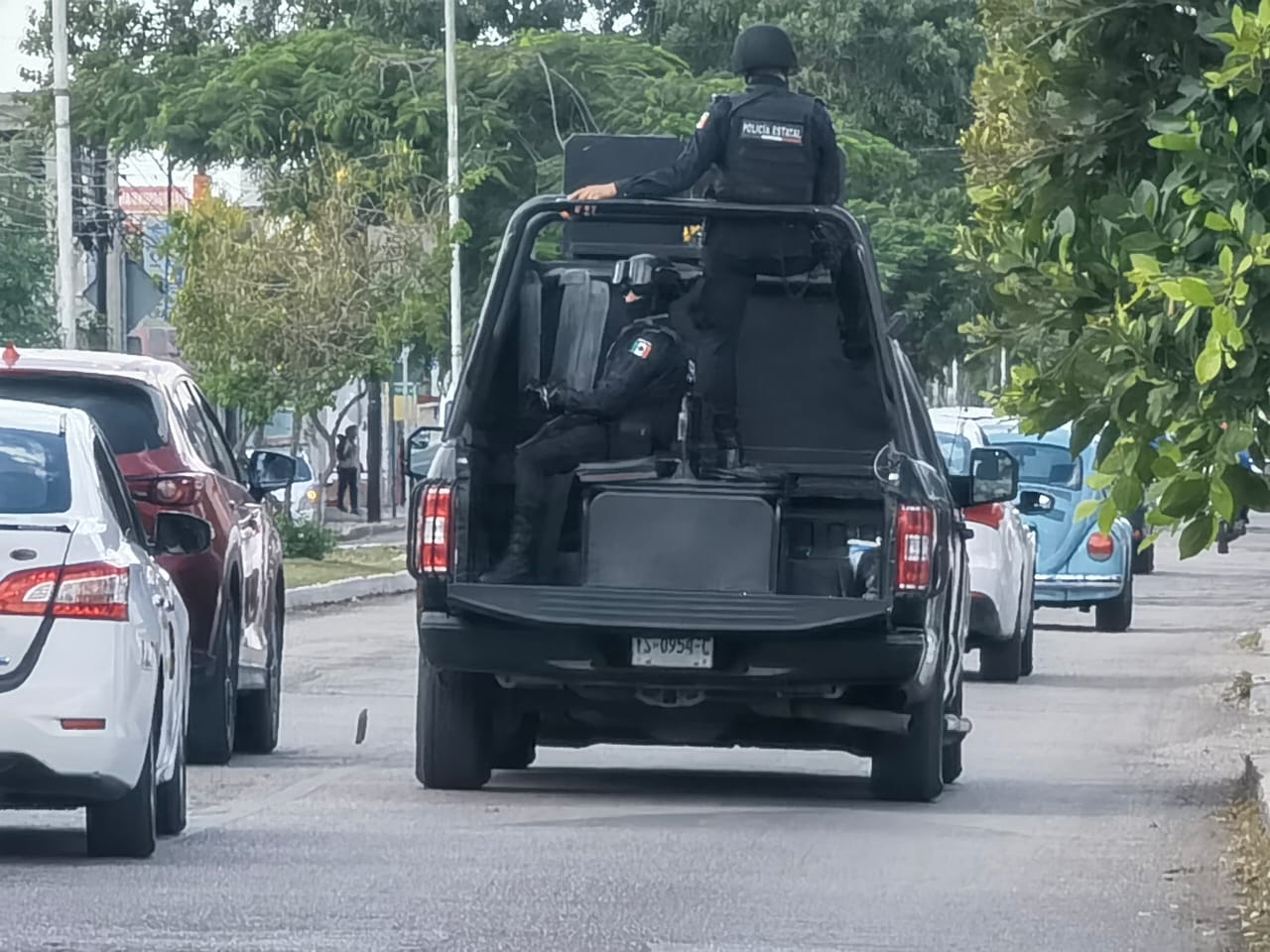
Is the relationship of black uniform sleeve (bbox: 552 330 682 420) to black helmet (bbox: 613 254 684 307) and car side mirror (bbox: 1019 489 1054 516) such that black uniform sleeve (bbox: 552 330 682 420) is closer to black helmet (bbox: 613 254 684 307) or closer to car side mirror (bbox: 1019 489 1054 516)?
black helmet (bbox: 613 254 684 307)

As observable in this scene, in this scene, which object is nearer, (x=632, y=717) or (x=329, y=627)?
(x=632, y=717)

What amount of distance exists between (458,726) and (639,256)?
203 cm

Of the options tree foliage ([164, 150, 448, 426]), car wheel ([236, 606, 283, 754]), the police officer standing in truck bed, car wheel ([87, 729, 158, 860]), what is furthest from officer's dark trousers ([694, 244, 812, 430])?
tree foliage ([164, 150, 448, 426])

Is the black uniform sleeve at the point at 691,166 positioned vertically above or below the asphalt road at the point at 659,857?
above

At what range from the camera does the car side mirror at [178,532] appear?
11562mm

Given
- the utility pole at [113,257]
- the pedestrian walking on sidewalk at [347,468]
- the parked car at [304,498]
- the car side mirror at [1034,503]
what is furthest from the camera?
the pedestrian walking on sidewalk at [347,468]

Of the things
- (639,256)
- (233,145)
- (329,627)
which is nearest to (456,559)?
(639,256)

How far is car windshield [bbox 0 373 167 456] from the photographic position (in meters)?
13.6

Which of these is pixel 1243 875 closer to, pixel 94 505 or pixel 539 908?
pixel 539 908

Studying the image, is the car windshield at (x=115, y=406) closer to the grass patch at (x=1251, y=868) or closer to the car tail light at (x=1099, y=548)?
the grass patch at (x=1251, y=868)

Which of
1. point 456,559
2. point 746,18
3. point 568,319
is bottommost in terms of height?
point 456,559

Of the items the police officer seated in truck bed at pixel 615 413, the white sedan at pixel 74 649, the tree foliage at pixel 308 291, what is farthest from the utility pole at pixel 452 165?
the white sedan at pixel 74 649

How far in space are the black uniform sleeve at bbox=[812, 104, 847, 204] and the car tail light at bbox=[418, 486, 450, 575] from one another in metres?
2.14

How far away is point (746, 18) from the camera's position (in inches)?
2071
